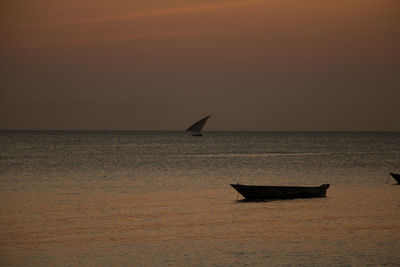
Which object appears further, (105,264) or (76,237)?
(76,237)

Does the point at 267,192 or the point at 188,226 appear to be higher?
the point at 267,192

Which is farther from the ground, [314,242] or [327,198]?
[327,198]

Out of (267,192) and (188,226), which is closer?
(188,226)

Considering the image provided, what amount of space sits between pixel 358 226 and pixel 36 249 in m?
13.1

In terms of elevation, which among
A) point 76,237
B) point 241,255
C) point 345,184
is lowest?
point 241,255

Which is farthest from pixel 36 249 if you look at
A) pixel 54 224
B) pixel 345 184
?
pixel 345 184

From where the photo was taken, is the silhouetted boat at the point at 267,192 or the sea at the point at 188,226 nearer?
the sea at the point at 188,226

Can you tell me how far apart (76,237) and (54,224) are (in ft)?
9.84

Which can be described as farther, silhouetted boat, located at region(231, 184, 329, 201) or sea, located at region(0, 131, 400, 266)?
silhouetted boat, located at region(231, 184, 329, 201)

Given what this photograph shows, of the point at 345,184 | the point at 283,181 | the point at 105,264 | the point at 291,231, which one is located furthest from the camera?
the point at 283,181

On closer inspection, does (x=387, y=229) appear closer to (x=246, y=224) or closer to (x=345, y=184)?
(x=246, y=224)

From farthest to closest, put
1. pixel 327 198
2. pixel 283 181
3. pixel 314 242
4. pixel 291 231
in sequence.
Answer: pixel 283 181 < pixel 327 198 < pixel 291 231 < pixel 314 242

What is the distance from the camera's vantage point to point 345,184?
140 ft

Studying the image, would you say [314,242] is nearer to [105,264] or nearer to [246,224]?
[246,224]
